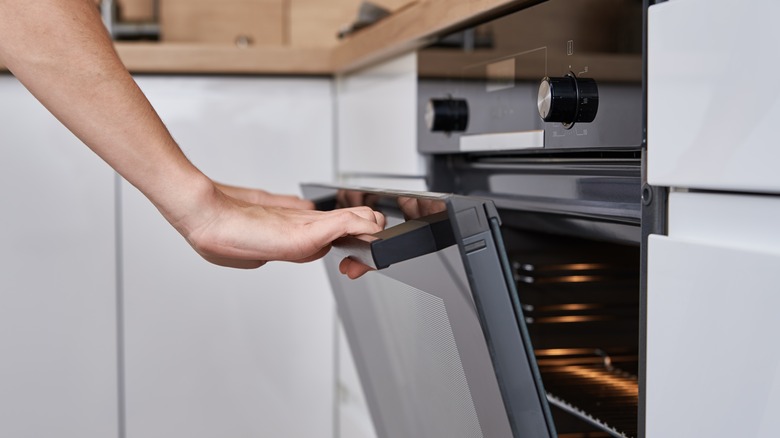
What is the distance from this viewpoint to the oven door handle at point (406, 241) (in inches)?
25.0

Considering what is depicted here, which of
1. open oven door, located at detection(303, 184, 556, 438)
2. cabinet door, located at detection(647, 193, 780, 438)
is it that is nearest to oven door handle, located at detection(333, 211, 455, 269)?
open oven door, located at detection(303, 184, 556, 438)

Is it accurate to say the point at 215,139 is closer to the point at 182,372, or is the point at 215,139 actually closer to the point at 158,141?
the point at 182,372

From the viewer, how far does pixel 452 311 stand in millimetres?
715

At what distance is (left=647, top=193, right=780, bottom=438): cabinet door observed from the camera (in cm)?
52

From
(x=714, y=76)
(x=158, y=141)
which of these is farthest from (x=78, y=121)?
(x=714, y=76)

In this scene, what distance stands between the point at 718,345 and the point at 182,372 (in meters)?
1.23

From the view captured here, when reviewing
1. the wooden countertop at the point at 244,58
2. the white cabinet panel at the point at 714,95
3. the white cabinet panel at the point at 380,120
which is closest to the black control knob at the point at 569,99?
the white cabinet panel at the point at 714,95

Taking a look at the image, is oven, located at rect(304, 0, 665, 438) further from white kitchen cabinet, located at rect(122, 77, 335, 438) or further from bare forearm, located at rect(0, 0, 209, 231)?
white kitchen cabinet, located at rect(122, 77, 335, 438)

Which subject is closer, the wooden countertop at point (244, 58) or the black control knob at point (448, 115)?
the black control knob at point (448, 115)

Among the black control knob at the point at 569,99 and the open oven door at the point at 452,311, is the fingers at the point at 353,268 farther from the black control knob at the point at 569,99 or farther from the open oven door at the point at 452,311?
the black control knob at the point at 569,99

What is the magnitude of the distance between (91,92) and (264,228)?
17 centimetres

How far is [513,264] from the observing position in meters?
1.08

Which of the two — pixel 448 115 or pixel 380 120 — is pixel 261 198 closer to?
pixel 448 115

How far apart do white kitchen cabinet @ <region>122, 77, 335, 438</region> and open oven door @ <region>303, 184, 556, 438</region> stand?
28.9 inches
